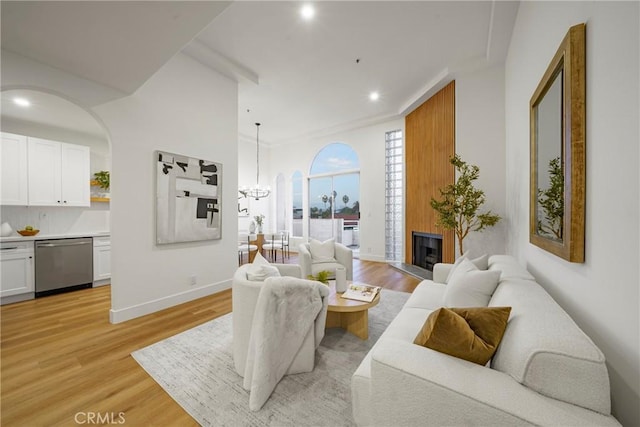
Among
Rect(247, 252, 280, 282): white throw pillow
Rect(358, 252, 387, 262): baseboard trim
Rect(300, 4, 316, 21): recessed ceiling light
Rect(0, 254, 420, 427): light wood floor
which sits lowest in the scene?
Rect(0, 254, 420, 427): light wood floor

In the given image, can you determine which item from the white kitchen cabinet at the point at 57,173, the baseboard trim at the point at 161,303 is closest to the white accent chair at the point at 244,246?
the baseboard trim at the point at 161,303

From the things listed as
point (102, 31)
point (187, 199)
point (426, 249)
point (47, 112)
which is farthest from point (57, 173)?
point (426, 249)

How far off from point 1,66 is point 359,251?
614 centimetres

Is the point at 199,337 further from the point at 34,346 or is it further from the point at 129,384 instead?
the point at 34,346

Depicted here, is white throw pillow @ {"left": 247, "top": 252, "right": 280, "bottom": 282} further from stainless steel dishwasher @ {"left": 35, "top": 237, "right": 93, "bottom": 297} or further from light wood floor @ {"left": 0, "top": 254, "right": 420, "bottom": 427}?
stainless steel dishwasher @ {"left": 35, "top": 237, "right": 93, "bottom": 297}

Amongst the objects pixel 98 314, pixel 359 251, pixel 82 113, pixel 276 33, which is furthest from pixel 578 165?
pixel 82 113

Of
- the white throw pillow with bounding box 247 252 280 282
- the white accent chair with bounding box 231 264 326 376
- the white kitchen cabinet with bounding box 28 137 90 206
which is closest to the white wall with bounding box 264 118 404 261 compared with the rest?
the white accent chair with bounding box 231 264 326 376

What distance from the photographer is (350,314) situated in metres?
2.38

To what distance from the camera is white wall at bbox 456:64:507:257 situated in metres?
3.62

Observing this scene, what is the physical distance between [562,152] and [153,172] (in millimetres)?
3753

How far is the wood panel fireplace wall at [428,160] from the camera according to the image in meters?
4.23

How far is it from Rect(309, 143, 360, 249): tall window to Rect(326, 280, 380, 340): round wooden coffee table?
4.23m

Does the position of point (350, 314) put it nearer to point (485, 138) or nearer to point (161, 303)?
point (161, 303)

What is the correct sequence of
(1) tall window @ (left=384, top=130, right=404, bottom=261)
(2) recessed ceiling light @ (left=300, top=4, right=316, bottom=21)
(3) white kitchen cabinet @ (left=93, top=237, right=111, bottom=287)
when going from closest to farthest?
1. (2) recessed ceiling light @ (left=300, top=4, right=316, bottom=21)
2. (3) white kitchen cabinet @ (left=93, top=237, right=111, bottom=287)
3. (1) tall window @ (left=384, top=130, right=404, bottom=261)
